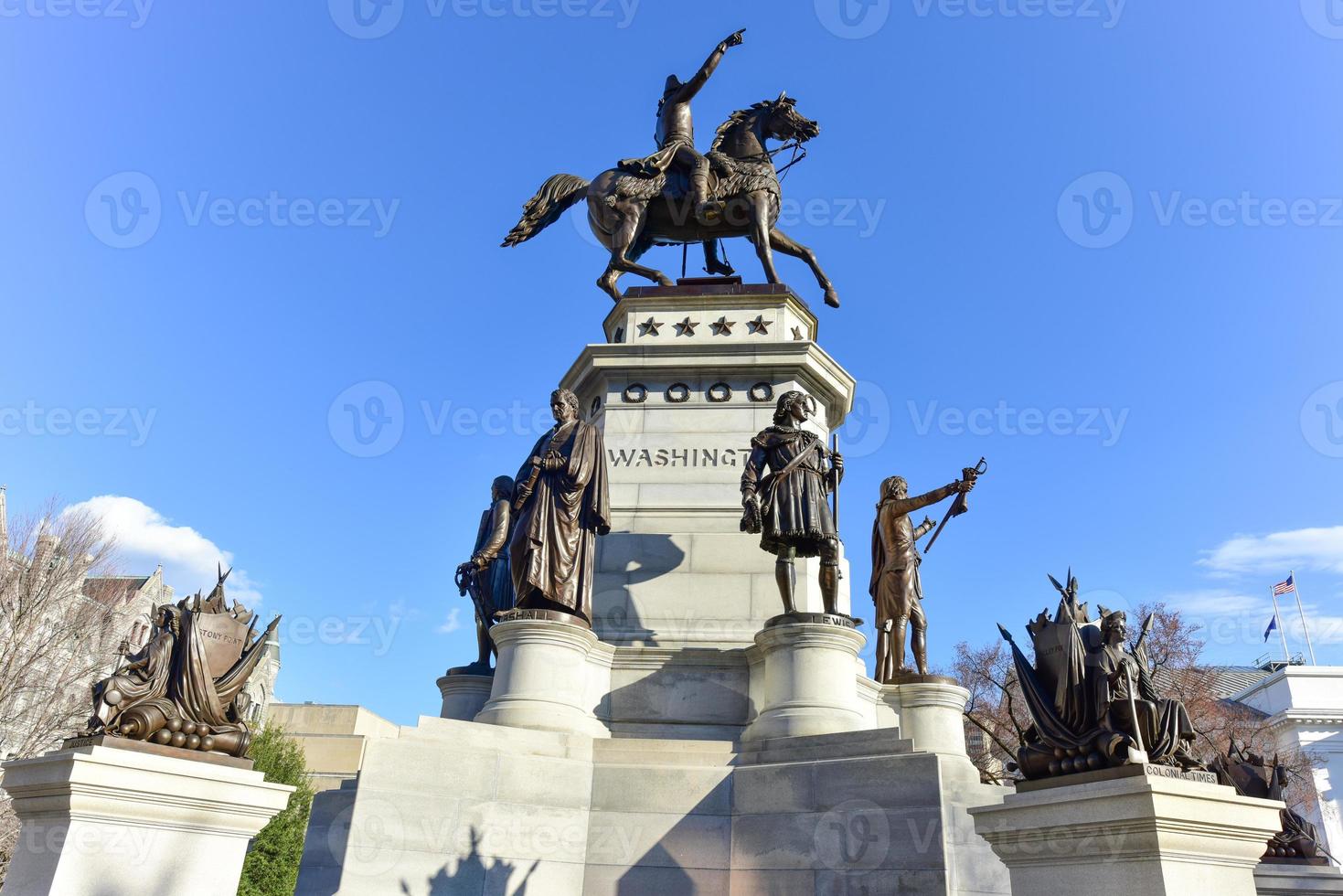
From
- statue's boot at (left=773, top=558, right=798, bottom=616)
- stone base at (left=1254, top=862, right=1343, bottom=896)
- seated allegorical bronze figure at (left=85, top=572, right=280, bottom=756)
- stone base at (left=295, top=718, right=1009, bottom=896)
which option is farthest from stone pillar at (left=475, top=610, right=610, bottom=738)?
stone base at (left=1254, top=862, right=1343, bottom=896)

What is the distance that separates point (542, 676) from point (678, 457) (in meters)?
4.67

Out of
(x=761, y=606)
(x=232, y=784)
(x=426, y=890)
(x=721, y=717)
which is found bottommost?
(x=426, y=890)

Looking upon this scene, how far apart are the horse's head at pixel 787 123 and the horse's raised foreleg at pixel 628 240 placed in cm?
284

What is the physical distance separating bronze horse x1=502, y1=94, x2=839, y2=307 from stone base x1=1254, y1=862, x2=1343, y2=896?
1075 centimetres

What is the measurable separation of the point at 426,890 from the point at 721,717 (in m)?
4.19

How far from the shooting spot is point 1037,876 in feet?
20.0

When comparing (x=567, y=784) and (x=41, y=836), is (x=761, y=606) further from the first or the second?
(x=41, y=836)

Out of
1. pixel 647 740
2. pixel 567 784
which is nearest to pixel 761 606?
pixel 647 740

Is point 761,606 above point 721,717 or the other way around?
above

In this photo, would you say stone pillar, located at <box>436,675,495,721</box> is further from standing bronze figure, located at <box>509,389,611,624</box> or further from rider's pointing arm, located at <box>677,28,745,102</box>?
rider's pointing arm, located at <box>677,28,745,102</box>

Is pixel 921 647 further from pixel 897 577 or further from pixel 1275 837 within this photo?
pixel 1275 837

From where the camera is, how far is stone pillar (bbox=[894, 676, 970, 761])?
12406 millimetres

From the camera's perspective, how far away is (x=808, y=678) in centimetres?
1066

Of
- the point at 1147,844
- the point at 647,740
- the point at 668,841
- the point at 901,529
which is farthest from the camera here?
the point at 901,529
